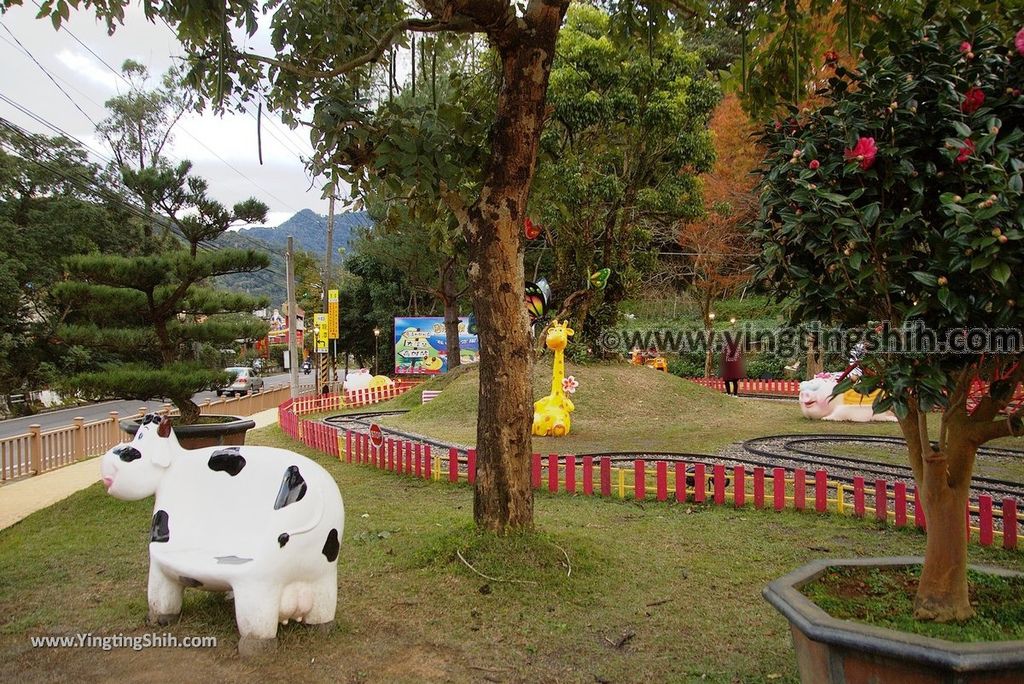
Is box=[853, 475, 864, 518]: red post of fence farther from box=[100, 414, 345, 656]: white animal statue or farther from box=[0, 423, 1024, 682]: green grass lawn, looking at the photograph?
box=[100, 414, 345, 656]: white animal statue

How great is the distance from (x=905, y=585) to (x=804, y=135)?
213cm

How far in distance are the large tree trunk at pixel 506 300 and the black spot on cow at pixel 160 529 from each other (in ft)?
7.07

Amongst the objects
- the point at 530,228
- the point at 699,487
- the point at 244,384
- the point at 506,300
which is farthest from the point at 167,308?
the point at 244,384

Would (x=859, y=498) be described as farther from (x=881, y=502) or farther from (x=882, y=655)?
(x=882, y=655)

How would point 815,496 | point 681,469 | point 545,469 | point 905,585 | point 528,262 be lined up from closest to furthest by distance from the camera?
1. point 905,585
2. point 815,496
3. point 681,469
4. point 545,469
5. point 528,262

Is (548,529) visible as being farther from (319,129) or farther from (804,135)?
(804,135)

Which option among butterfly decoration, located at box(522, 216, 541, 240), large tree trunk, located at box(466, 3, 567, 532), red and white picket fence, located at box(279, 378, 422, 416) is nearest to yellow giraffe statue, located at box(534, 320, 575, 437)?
butterfly decoration, located at box(522, 216, 541, 240)

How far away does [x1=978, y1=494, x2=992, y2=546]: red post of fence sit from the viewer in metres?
6.02

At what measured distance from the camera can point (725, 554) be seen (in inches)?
235

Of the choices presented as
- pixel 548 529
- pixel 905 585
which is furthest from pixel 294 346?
pixel 905 585

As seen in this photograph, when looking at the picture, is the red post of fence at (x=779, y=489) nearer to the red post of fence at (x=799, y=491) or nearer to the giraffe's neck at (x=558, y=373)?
the red post of fence at (x=799, y=491)

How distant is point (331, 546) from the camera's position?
13.6 ft

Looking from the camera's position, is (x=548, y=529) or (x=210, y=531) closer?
(x=210, y=531)

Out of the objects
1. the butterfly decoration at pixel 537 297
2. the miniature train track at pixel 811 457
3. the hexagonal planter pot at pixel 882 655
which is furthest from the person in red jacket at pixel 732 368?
the hexagonal planter pot at pixel 882 655
